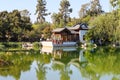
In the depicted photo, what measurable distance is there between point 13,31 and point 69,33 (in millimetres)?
8203

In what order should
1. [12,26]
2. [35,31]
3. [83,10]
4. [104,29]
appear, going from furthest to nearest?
[83,10] < [35,31] < [12,26] < [104,29]

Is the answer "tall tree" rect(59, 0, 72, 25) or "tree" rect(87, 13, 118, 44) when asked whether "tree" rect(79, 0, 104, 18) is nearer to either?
"tall tree" rect(59, 0, 72, 25)

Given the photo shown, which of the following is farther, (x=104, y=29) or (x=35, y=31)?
(x=35, y=31)

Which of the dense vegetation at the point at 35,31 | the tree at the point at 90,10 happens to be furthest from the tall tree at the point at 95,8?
the dense vegetation at the point at 35,31

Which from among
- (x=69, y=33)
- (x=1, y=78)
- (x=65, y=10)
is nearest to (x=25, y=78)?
(x=1, y=78)

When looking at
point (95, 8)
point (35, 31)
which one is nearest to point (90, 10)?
point (95, 8)

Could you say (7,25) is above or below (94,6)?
below

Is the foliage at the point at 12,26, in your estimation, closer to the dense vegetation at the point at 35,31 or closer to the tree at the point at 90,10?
the dense vegetation at the point at 35,31

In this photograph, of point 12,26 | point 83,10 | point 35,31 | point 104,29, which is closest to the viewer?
point 104,29

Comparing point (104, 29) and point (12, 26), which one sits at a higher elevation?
point (12, 26)

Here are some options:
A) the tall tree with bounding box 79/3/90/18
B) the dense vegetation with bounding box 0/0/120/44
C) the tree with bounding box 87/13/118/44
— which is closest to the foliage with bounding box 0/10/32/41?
the dense vegetation with bounding box 0/0/120/44

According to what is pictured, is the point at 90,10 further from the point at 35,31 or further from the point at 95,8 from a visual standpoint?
the point at 35,31

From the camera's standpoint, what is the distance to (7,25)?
4262 cm

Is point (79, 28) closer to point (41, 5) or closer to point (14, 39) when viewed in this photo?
point (14, 39)
